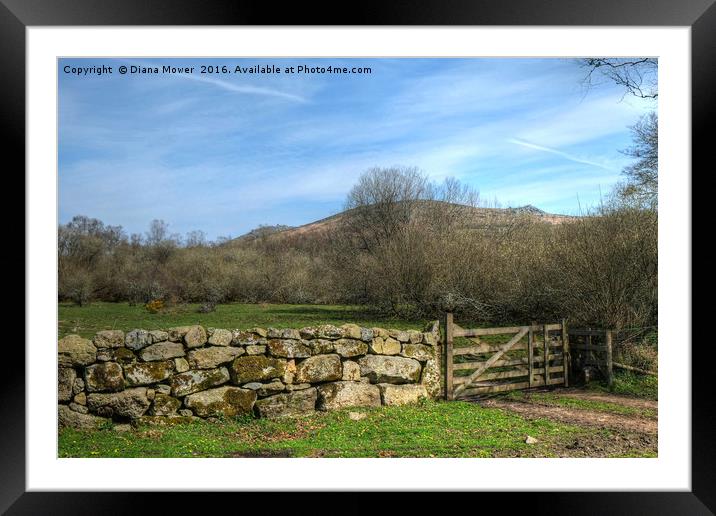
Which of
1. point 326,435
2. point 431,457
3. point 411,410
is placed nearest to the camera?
point 431,457

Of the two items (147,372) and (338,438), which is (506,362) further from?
(147,372)

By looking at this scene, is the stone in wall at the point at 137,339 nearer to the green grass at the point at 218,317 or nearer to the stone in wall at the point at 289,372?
the stone in wall at the point at 289,372

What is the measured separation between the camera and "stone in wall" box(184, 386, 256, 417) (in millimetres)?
4375

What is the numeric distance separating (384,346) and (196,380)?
193 cm

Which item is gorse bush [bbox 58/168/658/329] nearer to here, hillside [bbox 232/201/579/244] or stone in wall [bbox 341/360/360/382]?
hillside [bbox 232/201/579/244]

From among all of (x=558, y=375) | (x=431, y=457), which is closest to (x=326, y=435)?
(x=431, y=457)

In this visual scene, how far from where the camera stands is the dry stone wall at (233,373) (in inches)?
164

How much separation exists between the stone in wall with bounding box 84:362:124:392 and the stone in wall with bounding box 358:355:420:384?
2305 mm

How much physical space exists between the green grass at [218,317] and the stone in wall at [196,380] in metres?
1.76

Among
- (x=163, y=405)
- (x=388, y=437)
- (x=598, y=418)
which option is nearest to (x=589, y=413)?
(x=598, y=418)
